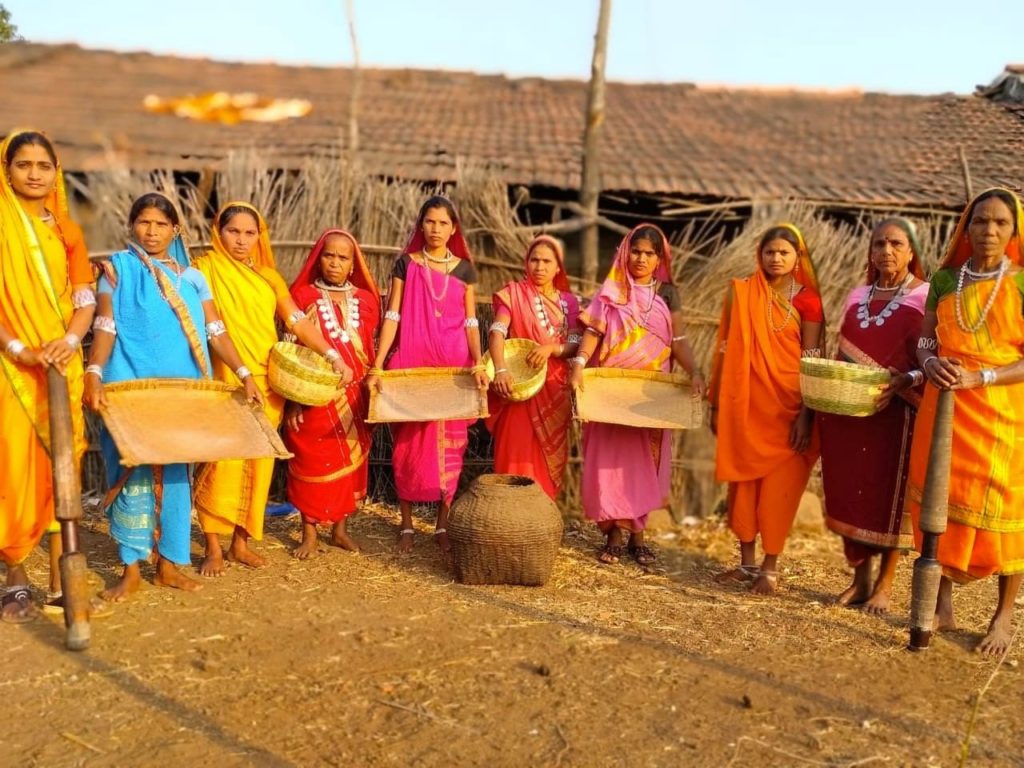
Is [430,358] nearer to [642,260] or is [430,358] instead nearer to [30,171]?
[642,260]

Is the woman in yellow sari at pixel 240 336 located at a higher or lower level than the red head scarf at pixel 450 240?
lower

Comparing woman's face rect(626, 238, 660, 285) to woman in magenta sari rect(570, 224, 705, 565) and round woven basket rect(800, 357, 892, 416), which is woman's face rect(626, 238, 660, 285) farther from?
round woven basket rect(800, 357, 892, 416)

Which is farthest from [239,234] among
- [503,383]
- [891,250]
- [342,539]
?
[891,250]

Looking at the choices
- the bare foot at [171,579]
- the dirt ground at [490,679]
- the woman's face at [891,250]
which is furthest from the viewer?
the bare foot at [171,579]

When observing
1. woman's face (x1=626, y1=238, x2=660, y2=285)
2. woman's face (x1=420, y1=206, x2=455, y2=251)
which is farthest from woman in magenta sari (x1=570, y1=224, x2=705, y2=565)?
woman's face (x1=420, y1=206, x2=455, y2=251)

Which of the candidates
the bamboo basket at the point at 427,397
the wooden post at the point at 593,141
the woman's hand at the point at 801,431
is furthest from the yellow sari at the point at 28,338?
the wooden post at the point at 593,141

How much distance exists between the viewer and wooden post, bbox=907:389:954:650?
380cm

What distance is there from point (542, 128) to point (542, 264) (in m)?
6.78

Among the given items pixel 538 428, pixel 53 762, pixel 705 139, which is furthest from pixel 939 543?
pixel 705 139

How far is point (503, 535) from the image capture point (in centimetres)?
455

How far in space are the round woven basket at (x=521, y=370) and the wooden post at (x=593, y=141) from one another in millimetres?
3059

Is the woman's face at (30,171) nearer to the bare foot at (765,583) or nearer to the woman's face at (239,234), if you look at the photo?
the woman's face at (239,234)

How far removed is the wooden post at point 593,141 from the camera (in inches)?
328

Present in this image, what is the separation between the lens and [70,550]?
143 inches
